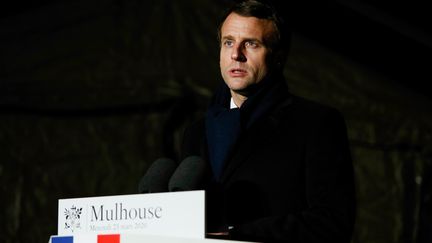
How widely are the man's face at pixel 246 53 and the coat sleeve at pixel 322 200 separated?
0.20 meters

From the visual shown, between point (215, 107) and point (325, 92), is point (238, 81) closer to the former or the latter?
point (215, 107)

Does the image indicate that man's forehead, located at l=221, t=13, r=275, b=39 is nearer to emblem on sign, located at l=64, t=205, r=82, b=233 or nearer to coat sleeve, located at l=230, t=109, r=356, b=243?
coat sleeve, located at l=230, t=109, r=356, b=243

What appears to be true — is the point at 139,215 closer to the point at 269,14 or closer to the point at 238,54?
the point at 238,54

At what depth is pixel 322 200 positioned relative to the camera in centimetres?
194

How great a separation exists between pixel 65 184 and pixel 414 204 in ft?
4.94

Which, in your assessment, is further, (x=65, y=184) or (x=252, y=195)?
(x=65, y=184)

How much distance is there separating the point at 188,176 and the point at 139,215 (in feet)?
0.51

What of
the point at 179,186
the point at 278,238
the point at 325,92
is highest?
the point at 325,92

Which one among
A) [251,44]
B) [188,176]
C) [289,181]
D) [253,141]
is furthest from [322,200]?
[251,44]

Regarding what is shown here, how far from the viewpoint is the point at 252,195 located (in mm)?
2029

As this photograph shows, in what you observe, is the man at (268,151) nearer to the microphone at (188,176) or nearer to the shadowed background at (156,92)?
the microphone at (188,176)

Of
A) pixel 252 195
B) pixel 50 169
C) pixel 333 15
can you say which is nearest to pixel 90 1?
pixel 50 169

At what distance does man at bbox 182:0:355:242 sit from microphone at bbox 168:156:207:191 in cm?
7

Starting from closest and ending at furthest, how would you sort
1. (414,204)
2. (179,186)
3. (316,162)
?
(179,186) → (316,162) → (414,204)
